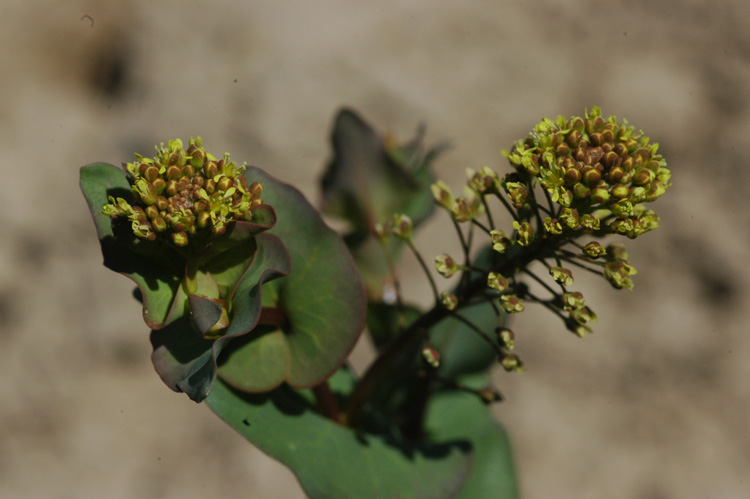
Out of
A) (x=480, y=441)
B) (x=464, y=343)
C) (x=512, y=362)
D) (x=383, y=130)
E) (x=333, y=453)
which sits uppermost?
(x=512, y=362)

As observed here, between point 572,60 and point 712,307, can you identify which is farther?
point 572,60

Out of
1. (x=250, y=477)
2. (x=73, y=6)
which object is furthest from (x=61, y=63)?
(x=250, y=477)

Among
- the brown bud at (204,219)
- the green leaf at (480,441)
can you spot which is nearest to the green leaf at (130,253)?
the brown bud at (204,219)

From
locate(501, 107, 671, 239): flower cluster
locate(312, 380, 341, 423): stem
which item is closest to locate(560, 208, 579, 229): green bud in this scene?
locate(501, 107, 671, 239): flower cluster

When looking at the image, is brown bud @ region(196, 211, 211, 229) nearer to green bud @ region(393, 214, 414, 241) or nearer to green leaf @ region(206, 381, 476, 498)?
green leaf @ region(206, 381, 476, 498)

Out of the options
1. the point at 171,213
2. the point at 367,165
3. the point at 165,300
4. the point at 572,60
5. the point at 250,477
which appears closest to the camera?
the point at 171,213

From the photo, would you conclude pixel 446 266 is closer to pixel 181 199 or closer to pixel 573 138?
pixel 573 138

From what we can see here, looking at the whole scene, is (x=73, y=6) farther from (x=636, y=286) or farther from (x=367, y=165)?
(x=636, y=286)

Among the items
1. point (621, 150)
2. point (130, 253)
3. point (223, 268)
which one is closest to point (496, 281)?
point (621, 150)
